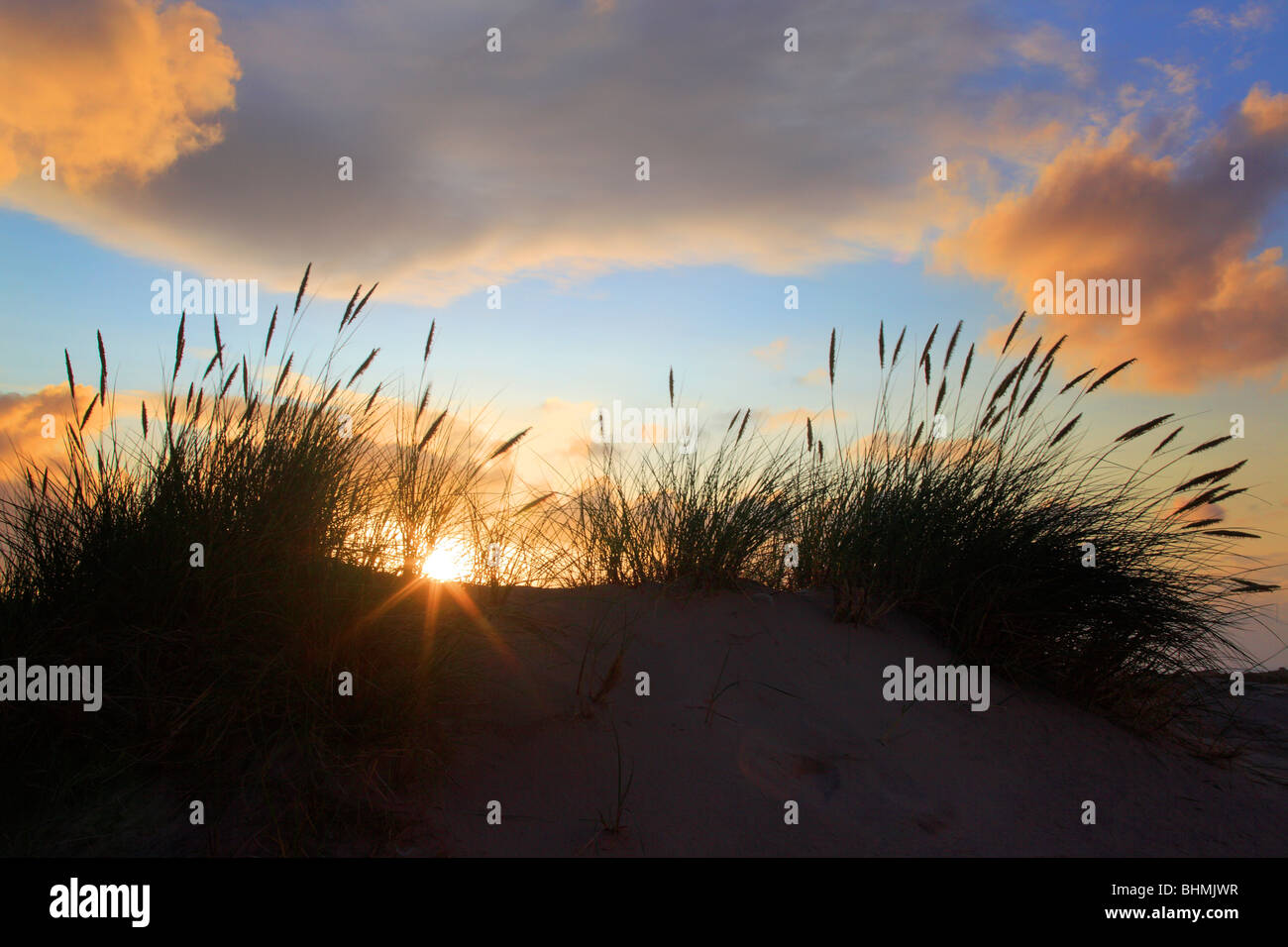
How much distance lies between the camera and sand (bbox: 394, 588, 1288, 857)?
9.36 ft

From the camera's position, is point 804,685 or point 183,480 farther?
point 804,685

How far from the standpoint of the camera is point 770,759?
3248 millimetres

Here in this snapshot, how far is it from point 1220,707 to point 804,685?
10.9 feet

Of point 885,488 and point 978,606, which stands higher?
point 885,488

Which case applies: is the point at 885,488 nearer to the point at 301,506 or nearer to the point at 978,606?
the point at 978,606

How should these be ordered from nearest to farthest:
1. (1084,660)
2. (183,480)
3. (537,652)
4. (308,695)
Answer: (308,695)
(183,480)
(537,652)
(1084,660)

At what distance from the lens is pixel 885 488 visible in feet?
15.5

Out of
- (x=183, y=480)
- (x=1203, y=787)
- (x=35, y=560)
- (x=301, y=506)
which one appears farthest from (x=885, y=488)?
(x=35, y=560)

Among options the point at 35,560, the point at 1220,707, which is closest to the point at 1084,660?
the point at 1220,707

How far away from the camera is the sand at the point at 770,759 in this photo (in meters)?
Answer: 2.85

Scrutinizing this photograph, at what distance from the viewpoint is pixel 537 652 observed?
11.7ft
